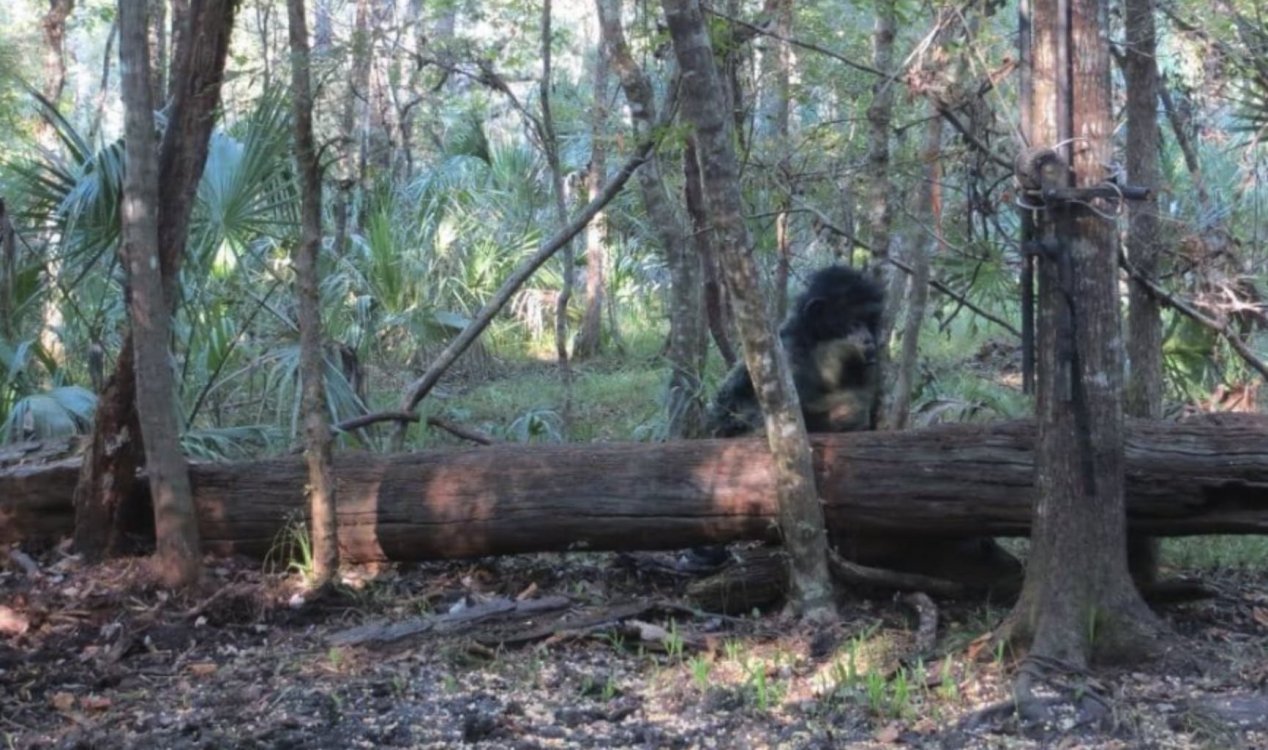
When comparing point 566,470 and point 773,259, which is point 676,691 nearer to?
point 566,470

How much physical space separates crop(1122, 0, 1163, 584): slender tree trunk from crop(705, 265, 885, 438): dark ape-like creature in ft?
4.76

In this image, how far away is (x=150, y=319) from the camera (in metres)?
6.53

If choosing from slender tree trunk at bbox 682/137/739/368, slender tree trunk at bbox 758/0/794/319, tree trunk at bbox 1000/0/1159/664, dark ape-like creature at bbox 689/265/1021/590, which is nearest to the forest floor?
tree trunk at bbox 1000/0/1159/664

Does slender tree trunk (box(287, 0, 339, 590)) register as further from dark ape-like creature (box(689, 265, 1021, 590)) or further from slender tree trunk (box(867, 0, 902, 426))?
slender tree trunk (box(867, 0, 902, 426))

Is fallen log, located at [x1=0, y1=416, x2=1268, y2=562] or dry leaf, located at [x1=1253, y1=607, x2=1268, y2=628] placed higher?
fallen log, located at [x1=0, y1=416, x2=1268, y2=562]

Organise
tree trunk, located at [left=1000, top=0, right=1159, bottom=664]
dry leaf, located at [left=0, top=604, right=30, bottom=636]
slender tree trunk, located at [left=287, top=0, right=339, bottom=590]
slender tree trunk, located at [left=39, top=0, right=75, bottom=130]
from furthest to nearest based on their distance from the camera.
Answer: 1. slender tree trunk, located at [left=39, top=0, right=75, bottom=130]
2. slender tree trunk, located at [left=287, top=0, right=339, bottom=590]
3. dry leaf, located at [left=0, top=604, right=30, bottom=636]
4. tree trunk, located at [left=1000, top=0, right=1159, bottom=664]

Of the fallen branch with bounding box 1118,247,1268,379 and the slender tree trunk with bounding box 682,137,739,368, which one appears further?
the slender tree trunk with bounding box 682,137,739,368

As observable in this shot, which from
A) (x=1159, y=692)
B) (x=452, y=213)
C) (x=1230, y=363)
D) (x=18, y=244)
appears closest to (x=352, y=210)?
(x=452, y=213)

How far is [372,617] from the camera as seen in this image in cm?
653

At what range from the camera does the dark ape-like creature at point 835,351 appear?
7773 mm

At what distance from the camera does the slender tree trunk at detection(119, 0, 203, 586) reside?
6.39 m

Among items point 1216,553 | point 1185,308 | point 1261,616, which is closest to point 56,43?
point 1185,308

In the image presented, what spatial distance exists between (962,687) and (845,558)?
4.97 ft

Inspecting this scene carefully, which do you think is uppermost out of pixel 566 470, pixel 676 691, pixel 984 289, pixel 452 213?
pixel 452 213
